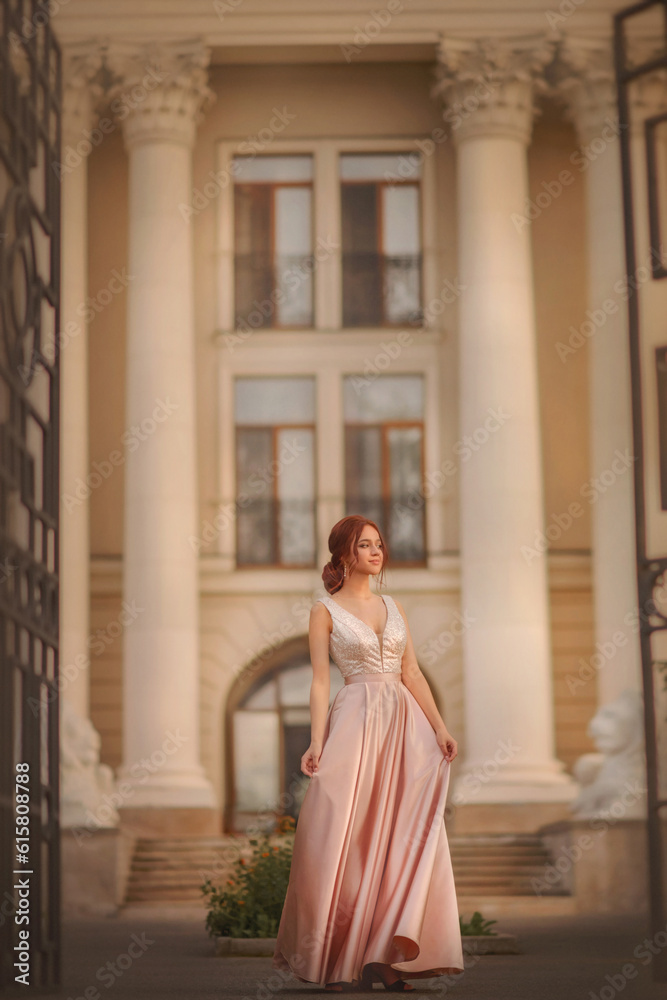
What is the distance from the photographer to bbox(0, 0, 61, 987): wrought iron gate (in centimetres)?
639

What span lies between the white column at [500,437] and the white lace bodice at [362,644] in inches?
694

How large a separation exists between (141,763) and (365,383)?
787cm

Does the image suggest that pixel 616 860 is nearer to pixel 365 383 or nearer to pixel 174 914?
pixel 174 914

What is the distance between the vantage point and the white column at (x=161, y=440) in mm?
26141

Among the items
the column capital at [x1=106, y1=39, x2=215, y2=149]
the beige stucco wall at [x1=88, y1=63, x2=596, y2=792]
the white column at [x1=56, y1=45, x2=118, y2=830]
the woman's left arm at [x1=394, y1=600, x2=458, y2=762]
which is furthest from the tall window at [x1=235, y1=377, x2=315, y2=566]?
the woman's left arm at [x1=394, y1=600, x2=458, y2=762]

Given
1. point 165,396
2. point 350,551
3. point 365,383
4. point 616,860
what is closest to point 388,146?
point 365,383

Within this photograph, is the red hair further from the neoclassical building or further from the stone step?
the neoclassical building

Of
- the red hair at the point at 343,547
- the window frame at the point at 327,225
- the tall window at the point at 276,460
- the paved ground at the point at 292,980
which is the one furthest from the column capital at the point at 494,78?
the red hair at the point at 343,547

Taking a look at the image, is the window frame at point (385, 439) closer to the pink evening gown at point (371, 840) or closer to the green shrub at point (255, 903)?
the green shrub at point (255, 903)

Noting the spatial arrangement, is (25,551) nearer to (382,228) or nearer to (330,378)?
(330,378)

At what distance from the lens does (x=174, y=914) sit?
20.5 m

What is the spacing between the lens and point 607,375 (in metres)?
26.8

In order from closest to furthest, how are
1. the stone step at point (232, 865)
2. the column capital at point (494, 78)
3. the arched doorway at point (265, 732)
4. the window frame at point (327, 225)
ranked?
the stone step at point (232, 865), the column capital at point (494, 78), the arched doorway at point (265, 732), the window frame at point (327, 225)

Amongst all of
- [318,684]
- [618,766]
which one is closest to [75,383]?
[618,766]
